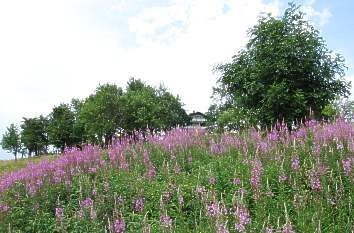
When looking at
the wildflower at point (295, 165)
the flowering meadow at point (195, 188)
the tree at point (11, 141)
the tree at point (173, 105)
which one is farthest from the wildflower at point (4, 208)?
the tree at point (11, 141)

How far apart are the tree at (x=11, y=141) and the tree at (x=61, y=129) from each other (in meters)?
14.4

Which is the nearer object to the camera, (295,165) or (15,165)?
(295,165)

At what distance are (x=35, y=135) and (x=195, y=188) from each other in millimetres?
67467

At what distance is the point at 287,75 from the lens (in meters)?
21.3

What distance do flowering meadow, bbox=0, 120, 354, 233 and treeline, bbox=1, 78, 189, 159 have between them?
3066 cm

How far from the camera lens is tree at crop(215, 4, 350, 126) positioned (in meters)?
21.0

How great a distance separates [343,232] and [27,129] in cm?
7058

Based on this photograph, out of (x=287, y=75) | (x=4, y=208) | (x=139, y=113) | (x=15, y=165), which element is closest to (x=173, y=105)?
(x=139, y=113)

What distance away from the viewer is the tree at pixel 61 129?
205 ft

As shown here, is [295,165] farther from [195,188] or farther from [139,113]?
[139,113]

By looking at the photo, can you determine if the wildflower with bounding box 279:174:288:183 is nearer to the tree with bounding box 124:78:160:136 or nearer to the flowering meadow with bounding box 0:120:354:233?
the flowering meadow with bounding box 0:120:354:233

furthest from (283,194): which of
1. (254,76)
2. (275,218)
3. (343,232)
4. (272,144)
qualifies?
(254,76)

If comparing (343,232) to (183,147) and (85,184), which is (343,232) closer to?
(85,184)

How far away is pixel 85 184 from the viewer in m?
9.01
